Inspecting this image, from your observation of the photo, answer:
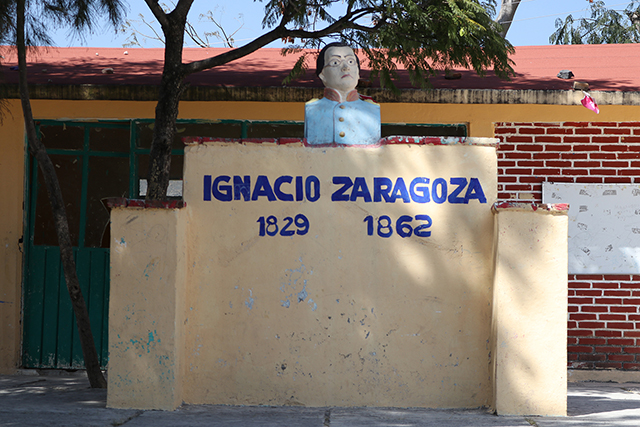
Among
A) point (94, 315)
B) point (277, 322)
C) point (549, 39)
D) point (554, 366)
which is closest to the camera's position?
point (554, 366)

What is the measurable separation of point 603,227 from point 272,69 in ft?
13.7

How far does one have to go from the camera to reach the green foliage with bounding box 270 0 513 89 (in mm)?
5008

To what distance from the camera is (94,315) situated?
6441mm

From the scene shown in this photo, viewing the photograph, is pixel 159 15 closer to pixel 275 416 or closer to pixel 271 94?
pixel 271 94

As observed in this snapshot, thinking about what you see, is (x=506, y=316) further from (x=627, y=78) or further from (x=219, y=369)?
(x=627, y=78)

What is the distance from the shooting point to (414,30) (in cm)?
523

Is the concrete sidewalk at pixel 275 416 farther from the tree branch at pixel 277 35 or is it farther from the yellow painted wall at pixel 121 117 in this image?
the tree branch at pixel 277 35

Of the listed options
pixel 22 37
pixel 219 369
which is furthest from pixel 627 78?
pixel 22 37

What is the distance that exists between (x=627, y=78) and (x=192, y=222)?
519cm

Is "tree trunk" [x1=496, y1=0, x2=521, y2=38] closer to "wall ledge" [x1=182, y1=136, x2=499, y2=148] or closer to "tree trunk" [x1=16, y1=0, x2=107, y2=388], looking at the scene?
"wall ledge" [x1=182, y1=136, x2=499, y2=148]

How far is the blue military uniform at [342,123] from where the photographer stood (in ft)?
15.1

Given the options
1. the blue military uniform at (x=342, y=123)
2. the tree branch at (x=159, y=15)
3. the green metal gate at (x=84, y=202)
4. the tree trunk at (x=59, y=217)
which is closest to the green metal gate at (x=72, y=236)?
the green metal gate at (x=84, y=202)

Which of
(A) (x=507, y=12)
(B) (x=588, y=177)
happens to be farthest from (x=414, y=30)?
(A) (x=507, y=12)

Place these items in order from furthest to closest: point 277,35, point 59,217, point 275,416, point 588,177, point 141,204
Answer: point 588,177
point 277,35
point 59,217
point 141,204
point 275,416
